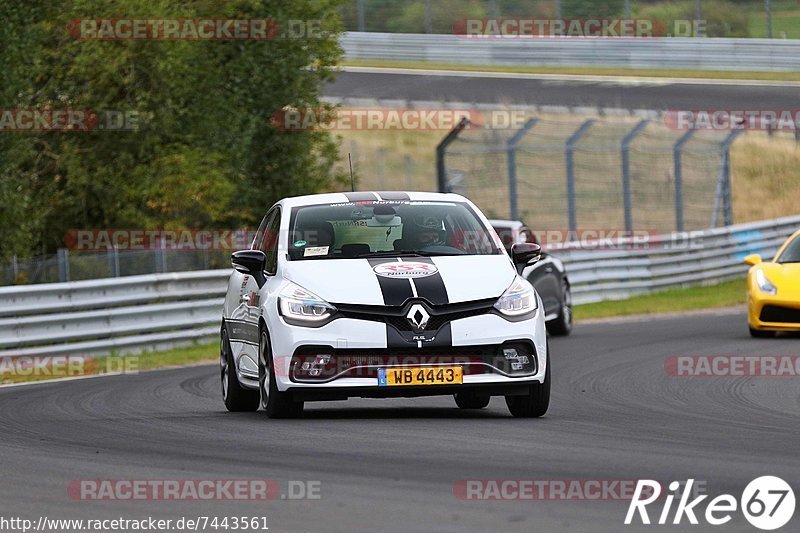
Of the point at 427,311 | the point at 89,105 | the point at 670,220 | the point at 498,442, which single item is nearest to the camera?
the point at 498,442

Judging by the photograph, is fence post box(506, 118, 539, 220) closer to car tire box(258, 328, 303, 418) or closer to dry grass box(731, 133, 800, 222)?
dry grass box(731, 133, 800, 222)

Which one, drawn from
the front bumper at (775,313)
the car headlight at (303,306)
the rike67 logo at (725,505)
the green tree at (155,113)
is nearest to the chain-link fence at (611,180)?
the green tree at (155,113)

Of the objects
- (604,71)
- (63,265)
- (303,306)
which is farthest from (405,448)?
(604,71)

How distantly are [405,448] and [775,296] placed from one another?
1019 centimetres

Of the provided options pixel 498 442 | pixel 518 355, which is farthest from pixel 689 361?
pixel 498 442

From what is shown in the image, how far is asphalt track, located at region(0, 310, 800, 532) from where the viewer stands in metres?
6.77

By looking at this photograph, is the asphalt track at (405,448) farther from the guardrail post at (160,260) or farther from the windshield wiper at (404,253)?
the guardrail post at (160,260)

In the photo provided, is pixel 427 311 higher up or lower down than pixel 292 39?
lower down

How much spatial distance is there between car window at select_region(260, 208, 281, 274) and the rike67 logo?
440 cm

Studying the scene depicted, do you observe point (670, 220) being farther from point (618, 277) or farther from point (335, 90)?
point (335, 90)

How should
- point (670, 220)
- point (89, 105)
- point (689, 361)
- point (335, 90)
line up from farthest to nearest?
point (335, 90)
point (670, 220)
point (89, 105)
point (689, 361)

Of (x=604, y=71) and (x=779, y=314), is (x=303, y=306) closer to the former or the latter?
(x=779, y=314)

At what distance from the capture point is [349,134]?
147 ft

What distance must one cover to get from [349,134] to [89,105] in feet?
59.0
